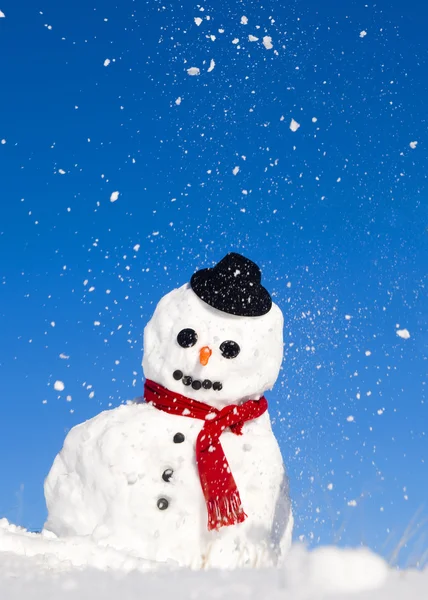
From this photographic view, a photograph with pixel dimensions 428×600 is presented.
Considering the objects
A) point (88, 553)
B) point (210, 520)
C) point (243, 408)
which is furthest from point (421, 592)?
point (243, 408)

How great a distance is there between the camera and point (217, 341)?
4.80m

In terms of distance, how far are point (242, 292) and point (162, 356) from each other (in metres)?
0.69

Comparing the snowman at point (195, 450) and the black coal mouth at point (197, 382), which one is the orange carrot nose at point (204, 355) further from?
the black coal mouth at point (197, 382)

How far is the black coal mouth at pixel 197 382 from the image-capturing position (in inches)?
187

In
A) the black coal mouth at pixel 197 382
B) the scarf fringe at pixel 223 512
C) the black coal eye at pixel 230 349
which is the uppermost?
the black coal eye at pixel 230 349

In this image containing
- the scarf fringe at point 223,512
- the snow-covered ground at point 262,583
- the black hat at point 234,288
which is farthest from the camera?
the black hat at point 234,288

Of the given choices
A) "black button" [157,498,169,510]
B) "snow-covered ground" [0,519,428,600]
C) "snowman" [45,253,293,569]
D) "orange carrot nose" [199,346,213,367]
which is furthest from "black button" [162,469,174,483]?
"snow-covered ground" [0,519,428,600]

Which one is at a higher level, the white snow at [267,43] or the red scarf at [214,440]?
the white snow at [267,43]

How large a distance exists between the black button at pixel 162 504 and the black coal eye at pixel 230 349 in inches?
39.0

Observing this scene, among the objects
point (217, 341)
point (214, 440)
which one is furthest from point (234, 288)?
point (214, 440)

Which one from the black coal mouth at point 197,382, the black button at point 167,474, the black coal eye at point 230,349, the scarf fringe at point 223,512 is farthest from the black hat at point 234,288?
the scarf fringe at point 223,512

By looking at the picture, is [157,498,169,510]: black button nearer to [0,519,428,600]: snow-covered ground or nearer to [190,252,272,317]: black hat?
[190,252,272,317]: black hat

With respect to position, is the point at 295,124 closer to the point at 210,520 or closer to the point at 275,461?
the point at 275,461

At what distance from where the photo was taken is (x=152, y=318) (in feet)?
16.7
